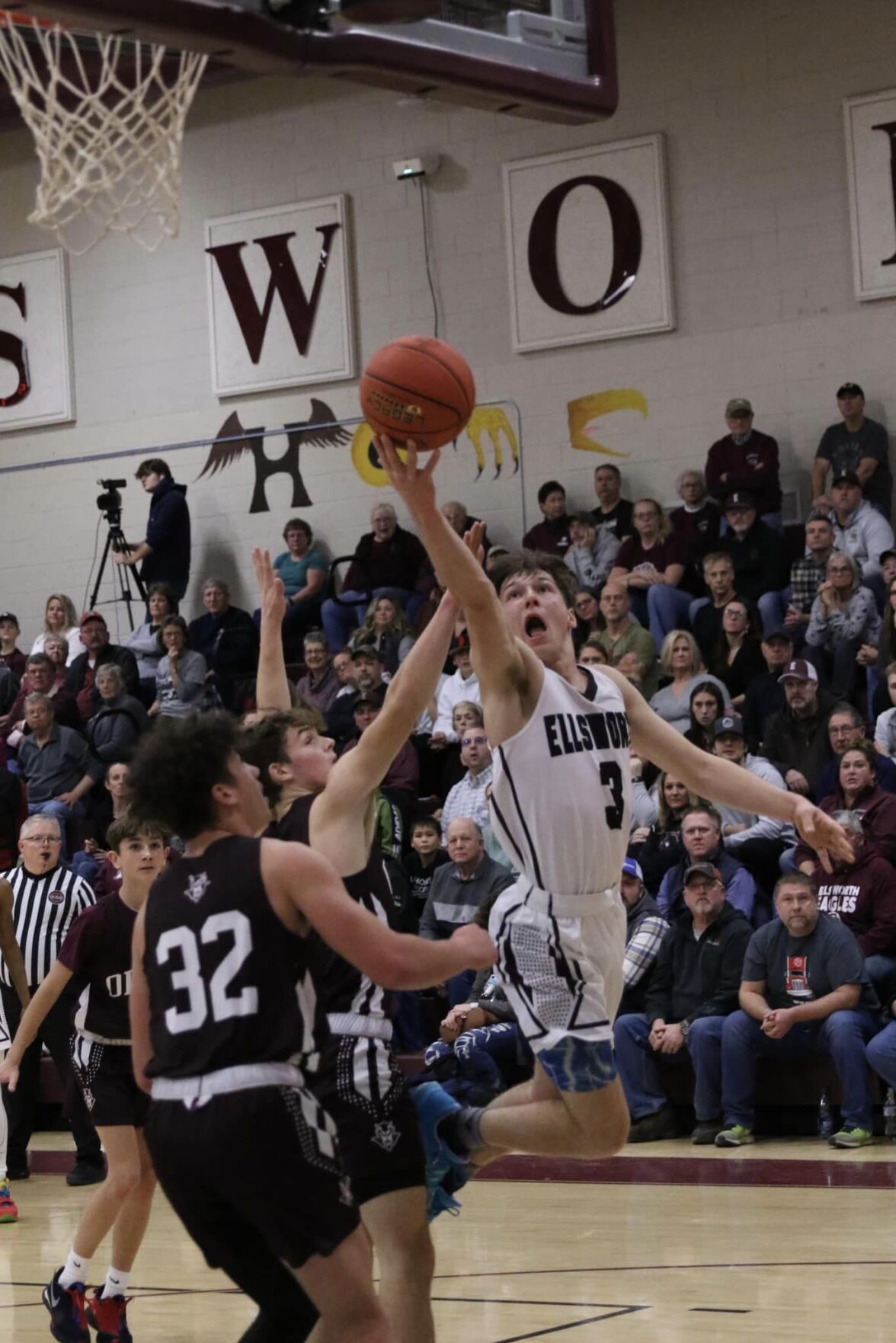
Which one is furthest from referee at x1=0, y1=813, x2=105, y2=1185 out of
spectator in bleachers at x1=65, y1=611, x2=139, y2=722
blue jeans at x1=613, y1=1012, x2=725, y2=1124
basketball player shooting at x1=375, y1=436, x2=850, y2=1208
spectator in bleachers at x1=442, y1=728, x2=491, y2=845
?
basketball player shooting at x1=375, y1=436, x2=850, y2=1208

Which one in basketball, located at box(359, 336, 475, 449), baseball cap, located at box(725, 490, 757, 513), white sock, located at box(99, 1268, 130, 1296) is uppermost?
baseball cap, located at box(725, 490, 757, 513)

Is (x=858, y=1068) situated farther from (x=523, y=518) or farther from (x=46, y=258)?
(x=46, y=258)

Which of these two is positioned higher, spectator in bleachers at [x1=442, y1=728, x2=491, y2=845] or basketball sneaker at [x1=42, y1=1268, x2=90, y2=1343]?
spectator in bleachers at [x1=442, y1=728, x2=491, y2=845]

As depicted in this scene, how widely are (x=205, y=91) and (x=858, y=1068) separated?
1299 centimetres

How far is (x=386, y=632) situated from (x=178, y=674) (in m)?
2.06

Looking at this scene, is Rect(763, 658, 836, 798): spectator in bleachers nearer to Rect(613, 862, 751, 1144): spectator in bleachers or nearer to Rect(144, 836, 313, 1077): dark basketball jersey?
Rect(613, 862, 751, 1144): spectator in bleachers

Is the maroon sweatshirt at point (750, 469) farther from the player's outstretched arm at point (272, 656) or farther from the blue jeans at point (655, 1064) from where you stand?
the player's outstretched arm at point (272, 656)

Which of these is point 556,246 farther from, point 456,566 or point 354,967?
point 354,967

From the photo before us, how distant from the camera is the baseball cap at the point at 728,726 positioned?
11055mm

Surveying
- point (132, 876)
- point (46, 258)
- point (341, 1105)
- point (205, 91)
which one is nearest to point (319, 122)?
point (205, 91)

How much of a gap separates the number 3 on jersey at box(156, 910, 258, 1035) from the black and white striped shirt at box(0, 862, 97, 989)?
23.0 ft

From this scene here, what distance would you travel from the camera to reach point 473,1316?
616 cm

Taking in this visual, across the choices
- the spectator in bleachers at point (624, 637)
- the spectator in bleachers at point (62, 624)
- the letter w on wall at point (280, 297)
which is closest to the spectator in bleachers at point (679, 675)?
the spectator in bleachers at point (624, 637)

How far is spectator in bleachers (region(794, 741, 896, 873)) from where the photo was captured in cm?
999
